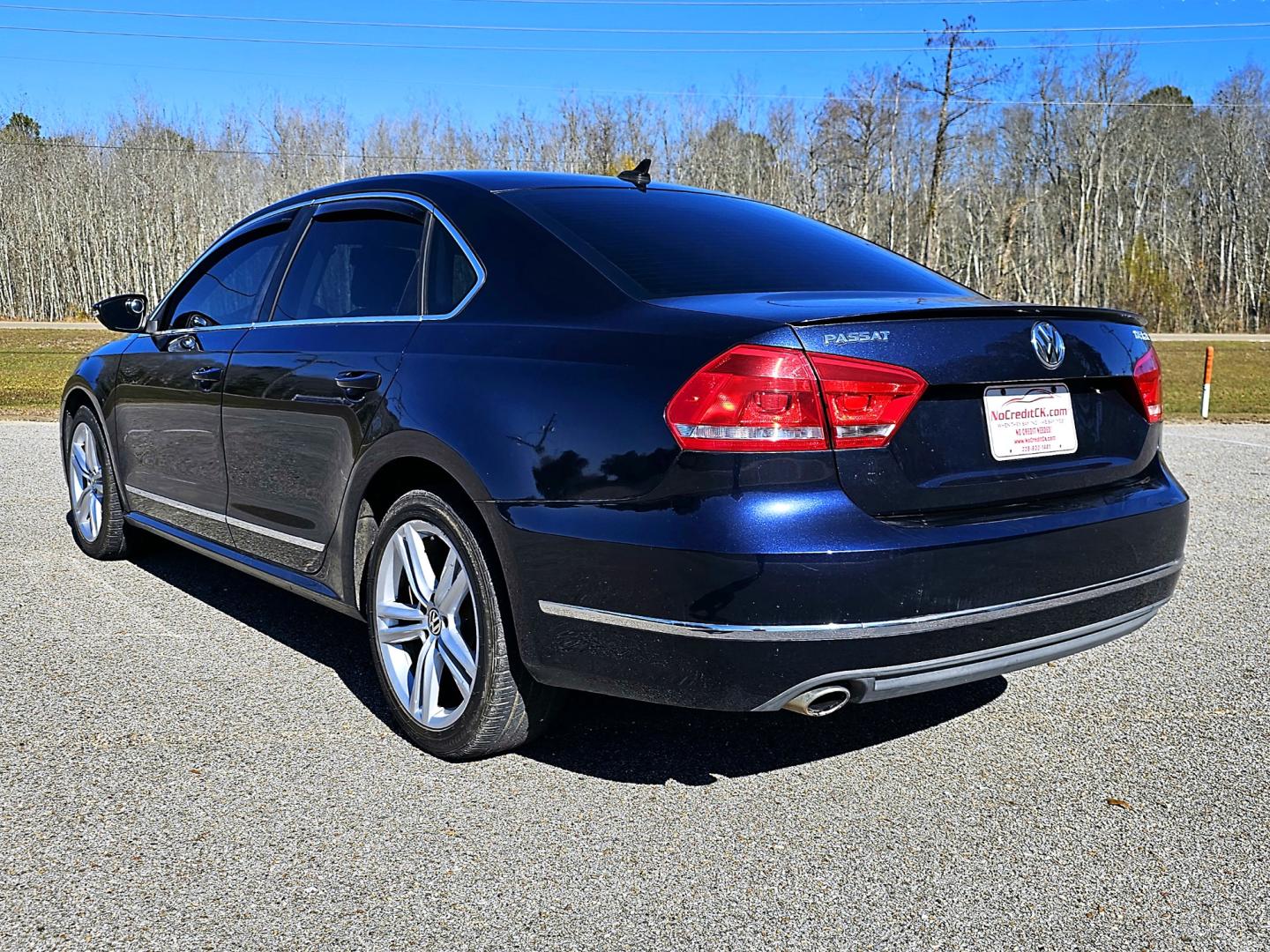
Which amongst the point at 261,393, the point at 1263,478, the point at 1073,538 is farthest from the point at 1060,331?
the point at 1263,478

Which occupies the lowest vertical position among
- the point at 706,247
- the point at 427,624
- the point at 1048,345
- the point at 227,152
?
the point at 427,624

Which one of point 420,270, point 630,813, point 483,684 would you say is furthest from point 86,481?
point 630,813

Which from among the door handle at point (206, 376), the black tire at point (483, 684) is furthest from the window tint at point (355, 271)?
the black tire at point (483, 684)

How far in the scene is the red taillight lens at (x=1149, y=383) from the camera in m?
3.23

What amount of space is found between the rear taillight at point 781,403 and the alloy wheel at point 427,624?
36.9 inches

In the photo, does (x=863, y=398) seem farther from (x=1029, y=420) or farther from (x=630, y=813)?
(x=630, y=813)

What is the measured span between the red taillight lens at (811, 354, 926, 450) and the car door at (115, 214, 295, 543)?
8.40 feet

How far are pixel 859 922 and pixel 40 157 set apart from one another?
76107 millimetres

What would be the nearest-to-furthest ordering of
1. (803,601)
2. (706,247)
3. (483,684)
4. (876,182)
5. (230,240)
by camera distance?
1. (803,601)
2. (483,684)
3. (706,247)
4. (230,240)
5. (876,182)

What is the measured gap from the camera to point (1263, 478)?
8992 mm

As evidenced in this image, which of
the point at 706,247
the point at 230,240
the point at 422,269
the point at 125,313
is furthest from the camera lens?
the point at 125,313

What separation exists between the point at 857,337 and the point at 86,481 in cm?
472

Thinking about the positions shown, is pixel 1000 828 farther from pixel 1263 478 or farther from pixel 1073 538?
pixel 1263 478

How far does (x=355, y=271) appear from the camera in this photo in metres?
3.90
